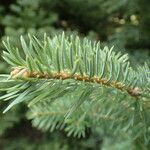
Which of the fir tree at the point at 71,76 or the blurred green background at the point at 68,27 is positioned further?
the blurred green background at the point at 68,27

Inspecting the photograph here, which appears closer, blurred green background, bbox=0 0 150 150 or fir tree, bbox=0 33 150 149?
fir tree, bbox=0 33 150 149

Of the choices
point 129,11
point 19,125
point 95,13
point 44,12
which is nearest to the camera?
point 129,11

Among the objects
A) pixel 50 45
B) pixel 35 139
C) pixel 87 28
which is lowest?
pixel 35 139

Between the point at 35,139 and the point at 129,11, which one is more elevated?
the point at 129,11

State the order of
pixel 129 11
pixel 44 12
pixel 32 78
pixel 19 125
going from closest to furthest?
pixel 32 78 → pixel 129 11 → pixel 44 12 → pixel 19 125

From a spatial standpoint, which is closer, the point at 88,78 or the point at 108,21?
the point at 88,78

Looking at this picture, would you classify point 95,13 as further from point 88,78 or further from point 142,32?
point 88,78

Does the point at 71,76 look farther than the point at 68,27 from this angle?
No

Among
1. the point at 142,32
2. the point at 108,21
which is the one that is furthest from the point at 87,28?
the point at 142,32
